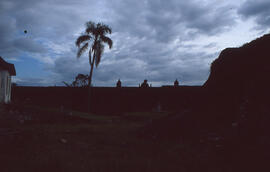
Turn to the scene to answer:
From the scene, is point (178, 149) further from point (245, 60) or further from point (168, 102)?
point (168, 102)

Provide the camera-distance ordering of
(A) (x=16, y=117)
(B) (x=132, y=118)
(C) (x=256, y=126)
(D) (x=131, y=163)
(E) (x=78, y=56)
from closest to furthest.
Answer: (D) (x=131, y=163)
(C) (x=256, y=126)
(A) (x=16, y=117)
(B) (x=132, y=118)
(E) (x=78, y=56)

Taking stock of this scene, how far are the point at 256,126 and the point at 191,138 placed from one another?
1.61 metres

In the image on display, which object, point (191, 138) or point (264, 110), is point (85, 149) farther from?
point (264, 110)

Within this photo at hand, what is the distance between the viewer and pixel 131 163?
352cm

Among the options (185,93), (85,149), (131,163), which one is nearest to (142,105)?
(185,93)

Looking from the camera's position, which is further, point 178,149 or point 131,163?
point 178,149

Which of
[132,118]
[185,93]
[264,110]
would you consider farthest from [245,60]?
[185,93]

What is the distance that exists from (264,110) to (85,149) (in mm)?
3789

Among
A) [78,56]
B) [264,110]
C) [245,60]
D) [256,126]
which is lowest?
[256,126]

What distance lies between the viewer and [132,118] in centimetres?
1249

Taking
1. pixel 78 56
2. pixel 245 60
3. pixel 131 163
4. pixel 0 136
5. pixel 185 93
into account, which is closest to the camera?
pixel 131 163

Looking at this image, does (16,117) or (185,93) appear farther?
(185,93)

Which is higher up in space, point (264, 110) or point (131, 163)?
point (264, 110)

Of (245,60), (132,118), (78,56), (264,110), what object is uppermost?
(78,56)
